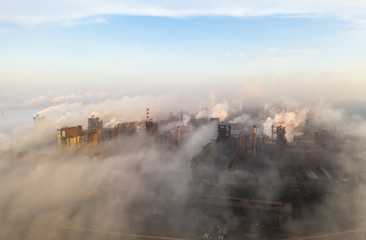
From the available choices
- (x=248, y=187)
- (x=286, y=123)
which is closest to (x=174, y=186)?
(x=248, y=187)

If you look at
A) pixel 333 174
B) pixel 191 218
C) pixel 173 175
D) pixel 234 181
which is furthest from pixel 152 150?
pixel 333 174

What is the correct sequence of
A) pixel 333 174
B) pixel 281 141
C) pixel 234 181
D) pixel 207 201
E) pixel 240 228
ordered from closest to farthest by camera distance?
pixel 240 228
pixel 207 201
pixel 234 181
pixel 333 174
pixel 281 141

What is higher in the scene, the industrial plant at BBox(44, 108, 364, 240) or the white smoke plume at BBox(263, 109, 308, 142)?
the white smoke plume at BBox(263, 109, 308, 142)

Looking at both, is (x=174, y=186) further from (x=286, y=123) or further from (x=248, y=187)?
(x=286, y=123)

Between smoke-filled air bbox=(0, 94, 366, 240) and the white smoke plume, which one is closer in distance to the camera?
smoke-filled air bbox=(0, 94, 366, 240)

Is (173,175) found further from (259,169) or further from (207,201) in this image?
(259,169)

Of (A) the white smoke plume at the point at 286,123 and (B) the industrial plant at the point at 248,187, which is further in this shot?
(A) the white smoke plume at the point at 286,123

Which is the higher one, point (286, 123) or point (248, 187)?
point (286, 123)

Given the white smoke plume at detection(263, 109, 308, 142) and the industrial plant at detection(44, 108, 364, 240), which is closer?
the industrial plant at detection(44, 108, 364, 240)

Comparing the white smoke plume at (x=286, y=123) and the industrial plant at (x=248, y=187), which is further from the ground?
the white smoke plume at (x=286, y=123)

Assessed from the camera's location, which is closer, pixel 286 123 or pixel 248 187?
pixel 248 187

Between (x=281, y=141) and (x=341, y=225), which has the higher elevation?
(x=281, y=141)
